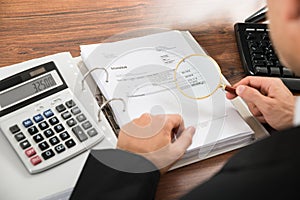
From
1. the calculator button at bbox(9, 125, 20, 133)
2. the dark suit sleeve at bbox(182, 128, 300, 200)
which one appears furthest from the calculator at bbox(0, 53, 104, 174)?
the dark suit sleeve at bbox(182, 128, 300, 200)

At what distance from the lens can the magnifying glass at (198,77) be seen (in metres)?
1.09

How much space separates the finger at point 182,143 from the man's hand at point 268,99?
0.51 feet

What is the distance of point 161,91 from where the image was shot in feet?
3.54

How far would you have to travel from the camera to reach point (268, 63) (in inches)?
46.0

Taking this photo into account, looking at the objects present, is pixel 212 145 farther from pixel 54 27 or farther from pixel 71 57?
pixel 54 27

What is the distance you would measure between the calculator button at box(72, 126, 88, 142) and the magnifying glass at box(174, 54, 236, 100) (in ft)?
0.73

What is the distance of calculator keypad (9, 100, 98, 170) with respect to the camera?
95 centimetres

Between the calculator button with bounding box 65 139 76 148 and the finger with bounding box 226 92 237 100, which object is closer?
the calculator button with bounding box 65 139 76 148

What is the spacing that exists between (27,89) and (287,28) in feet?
1.79

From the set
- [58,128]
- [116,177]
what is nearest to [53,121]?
[58,128]

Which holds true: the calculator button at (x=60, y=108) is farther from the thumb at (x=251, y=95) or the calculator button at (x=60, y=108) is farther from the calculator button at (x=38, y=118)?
the thumb at (x=251, y=95)

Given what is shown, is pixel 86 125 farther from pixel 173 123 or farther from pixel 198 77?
pixel 198 77

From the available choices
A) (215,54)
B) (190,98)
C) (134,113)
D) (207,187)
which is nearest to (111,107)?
(134,113)

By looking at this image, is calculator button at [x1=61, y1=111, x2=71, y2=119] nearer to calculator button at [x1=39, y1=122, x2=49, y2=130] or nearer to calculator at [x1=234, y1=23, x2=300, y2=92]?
calculator button at [x1=39, y1=122, x2=49, y2=130]
